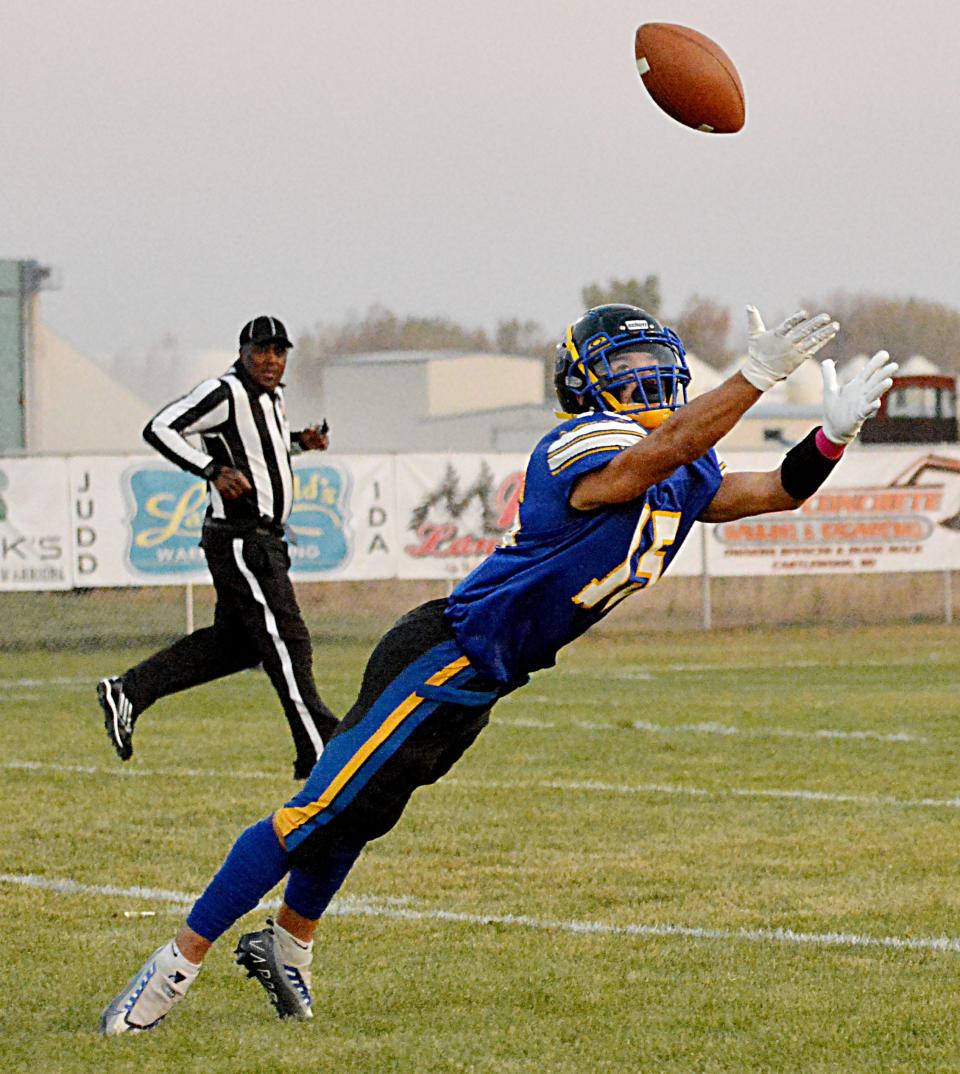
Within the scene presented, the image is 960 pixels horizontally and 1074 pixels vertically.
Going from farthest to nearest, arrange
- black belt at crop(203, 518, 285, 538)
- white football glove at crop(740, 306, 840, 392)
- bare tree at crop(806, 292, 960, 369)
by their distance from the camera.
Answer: bare tree at crop(806, 292, 960, 369) → black belt at crop(203, 518, 285, 538) → white football glove at crop(740, 306, 840, 392)

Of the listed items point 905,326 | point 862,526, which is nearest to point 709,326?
point 905,326

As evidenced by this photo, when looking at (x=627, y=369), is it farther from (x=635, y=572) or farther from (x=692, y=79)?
(x=692, y=79)

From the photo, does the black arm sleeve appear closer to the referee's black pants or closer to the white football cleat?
the white football cleat

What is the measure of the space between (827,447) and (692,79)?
136cm

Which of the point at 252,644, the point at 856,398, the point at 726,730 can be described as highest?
the point at 856,398

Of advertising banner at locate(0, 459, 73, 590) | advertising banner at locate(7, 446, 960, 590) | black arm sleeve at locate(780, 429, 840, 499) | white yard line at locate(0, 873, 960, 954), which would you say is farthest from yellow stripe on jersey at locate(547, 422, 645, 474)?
advertising banner at locate(0, 459, 73, 590)

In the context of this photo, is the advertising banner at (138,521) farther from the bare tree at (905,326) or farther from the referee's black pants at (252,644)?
the bare tree at (905,326)

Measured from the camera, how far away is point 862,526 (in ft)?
58.3

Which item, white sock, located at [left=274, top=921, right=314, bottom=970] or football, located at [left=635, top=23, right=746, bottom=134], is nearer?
white sock, located at [left=274, top=921, right=314, bottom=970]

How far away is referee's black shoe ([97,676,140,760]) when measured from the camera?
753 centimetres

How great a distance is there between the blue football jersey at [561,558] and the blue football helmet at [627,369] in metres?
0.09

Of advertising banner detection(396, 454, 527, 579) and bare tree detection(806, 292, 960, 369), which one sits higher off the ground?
bare tree detection(806, 292, 960, 369)

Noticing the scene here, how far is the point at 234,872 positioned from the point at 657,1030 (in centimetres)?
101

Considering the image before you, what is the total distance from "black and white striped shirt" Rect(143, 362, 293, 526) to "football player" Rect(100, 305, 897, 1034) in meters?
3.71
